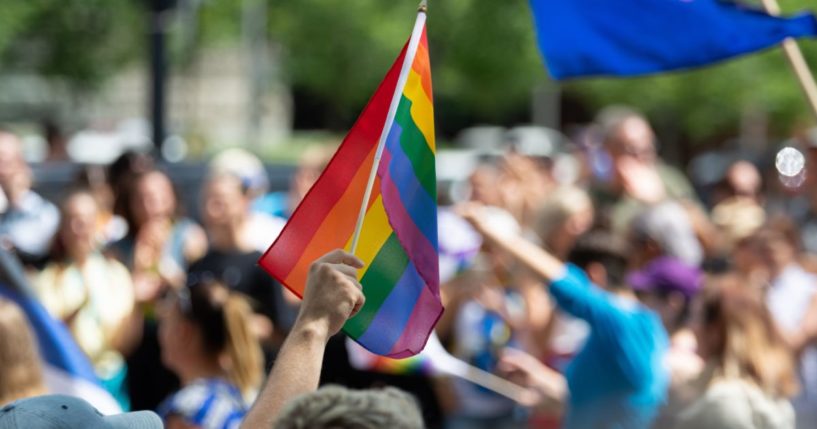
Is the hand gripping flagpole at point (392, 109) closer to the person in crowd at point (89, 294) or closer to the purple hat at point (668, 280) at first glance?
the purple hat at point (668, 280)

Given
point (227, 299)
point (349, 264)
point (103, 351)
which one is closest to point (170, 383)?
point (103, 351)

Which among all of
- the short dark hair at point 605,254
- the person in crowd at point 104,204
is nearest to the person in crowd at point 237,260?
the person in crowd at point 104,204

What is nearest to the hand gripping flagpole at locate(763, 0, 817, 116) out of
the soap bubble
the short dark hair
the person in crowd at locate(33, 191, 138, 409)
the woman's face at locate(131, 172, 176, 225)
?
the short dark hair

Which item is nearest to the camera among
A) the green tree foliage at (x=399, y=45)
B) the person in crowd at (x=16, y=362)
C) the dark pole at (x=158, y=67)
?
the person in crowd at (x=16, y=362)

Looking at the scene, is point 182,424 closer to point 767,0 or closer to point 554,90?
point 767,0

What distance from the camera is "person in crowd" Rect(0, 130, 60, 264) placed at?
7535 millimetres

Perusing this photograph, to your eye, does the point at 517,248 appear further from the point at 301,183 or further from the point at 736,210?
the point at 736,210

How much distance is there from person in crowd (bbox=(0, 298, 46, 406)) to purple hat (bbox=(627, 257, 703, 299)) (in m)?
2.54

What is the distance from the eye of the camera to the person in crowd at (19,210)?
7.54 meters

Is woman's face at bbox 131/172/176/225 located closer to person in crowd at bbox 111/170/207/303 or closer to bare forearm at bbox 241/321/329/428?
person in crowd at bbox 111/170/207/303

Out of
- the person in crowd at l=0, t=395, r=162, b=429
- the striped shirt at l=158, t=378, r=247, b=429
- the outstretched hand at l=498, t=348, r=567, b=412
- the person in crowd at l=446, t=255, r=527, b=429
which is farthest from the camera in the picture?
the person in crowd at l=446, t=255, r=527, b=429

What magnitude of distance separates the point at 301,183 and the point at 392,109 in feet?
15.4

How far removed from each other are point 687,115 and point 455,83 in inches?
231

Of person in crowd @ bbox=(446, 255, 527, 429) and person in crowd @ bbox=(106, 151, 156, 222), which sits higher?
Answer: person in crowd @ bbox=(106, 151, 156, 222)
